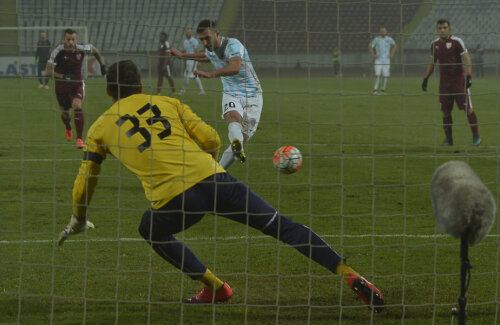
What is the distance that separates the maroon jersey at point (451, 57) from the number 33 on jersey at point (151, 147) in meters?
8.51

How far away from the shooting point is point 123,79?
188 inches

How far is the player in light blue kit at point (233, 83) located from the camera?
27.8 feet

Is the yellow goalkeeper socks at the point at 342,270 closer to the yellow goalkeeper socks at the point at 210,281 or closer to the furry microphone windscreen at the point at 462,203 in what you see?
the yellow goalkeeper socks at the point at 210,281

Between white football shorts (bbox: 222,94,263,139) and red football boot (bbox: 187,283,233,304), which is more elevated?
white football shorts (bbox: 222,94,263,139)

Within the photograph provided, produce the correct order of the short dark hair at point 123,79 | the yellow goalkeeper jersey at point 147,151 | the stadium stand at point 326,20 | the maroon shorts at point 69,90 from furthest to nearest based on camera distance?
the stadium stand at point 326,20
the maroon shorts at point 69,90
the short dark hair at point 123,79
the yellow goalkeeper jersey at point 147,151

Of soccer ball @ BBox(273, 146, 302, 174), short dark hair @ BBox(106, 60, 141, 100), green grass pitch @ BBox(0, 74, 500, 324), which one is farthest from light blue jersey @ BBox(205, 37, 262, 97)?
short dark hair @ BBox(106, 60, 141, 100)

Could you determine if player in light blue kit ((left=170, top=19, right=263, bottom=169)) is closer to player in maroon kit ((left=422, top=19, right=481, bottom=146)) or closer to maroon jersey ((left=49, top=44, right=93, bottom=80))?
player in maroon kit ((left=422, top=19, right=481, bottom=146))

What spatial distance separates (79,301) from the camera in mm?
5148

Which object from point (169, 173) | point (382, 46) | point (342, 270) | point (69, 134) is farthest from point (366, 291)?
point (382, 46)

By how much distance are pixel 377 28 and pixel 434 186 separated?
27705 mm

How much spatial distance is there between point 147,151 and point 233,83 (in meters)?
4.43

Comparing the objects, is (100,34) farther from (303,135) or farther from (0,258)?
(0,258)

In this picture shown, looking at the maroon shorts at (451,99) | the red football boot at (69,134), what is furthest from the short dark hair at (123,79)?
the red football boot at (69,134)

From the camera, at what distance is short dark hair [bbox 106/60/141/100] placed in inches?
188
